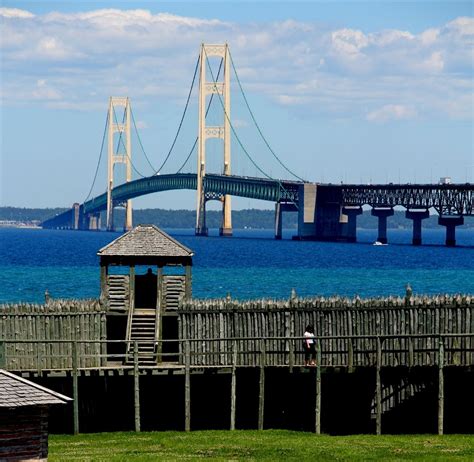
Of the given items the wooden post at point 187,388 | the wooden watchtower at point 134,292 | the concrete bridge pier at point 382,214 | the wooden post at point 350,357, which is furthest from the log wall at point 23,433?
the concrete bridge pier at point 382,214

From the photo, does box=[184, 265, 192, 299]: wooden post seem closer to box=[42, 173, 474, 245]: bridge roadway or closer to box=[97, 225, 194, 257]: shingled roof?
box=[97, 225, 194, 257]: shingled roof

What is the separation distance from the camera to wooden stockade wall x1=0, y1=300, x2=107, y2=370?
31.1 meters

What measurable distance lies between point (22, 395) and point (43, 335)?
1114cm

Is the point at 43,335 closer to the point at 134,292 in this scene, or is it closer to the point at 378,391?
the point at 134,292

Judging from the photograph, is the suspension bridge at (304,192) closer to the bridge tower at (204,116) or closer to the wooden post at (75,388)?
the bridge tower at (204,116)

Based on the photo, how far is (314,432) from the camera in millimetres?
30078

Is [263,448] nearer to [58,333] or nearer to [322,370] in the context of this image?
[322,370]

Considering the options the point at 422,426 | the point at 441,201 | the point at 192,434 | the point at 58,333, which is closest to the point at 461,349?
the point at 422,426

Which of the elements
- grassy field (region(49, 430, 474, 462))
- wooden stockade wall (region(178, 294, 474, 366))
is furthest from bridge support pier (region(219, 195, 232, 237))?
grassy field (region(49, 430, 474, 462))

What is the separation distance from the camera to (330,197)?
565ft

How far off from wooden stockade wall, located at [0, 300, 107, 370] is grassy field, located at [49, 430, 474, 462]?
2.46 metres

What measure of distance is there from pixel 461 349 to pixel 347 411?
109 inches

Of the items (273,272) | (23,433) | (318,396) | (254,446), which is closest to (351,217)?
(273,272)

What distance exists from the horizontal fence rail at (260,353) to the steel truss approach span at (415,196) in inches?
4997
